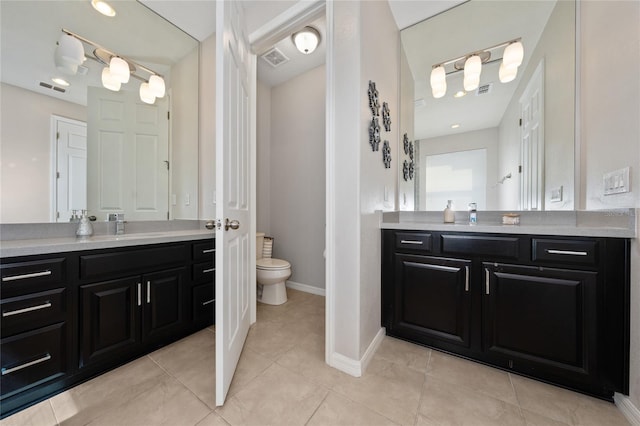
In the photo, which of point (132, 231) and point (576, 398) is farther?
point (132, 231)

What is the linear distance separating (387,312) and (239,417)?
1142mm

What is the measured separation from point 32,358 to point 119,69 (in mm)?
1979

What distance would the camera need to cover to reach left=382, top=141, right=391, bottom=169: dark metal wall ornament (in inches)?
69.7

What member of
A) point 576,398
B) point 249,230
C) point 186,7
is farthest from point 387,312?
point 186,7

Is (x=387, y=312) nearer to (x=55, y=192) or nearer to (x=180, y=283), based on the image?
(x=180, y=283)

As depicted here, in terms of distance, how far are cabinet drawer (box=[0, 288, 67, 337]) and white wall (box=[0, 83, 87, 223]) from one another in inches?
22.6

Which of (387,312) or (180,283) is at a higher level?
(180,283)

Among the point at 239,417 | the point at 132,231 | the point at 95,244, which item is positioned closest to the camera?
the point at 239,417

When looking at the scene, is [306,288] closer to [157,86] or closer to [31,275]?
[31,275]

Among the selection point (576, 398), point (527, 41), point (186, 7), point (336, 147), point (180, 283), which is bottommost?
point (576, 398)

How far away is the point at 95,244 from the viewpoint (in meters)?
1.34

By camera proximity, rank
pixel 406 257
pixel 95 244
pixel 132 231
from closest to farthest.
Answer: pixel 95 244 → pixel 406 257 → pixel 132 231

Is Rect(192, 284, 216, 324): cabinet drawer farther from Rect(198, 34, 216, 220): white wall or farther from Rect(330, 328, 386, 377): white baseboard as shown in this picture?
Rect(330, 328, 386, 377): white baseboard

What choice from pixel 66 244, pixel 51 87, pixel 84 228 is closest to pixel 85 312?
pixel 66 244
